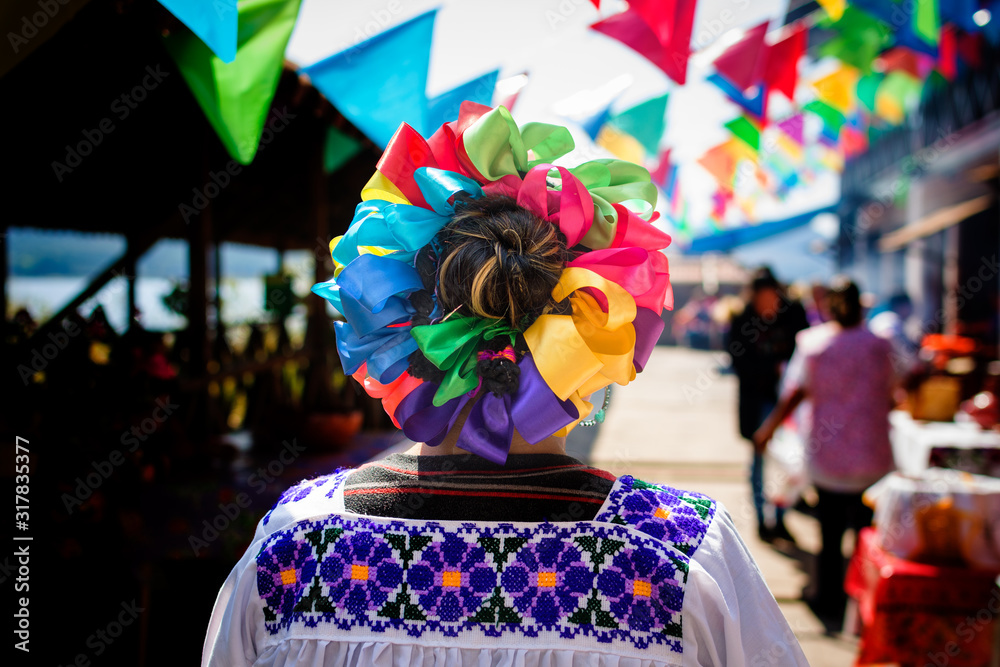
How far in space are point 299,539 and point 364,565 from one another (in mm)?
117

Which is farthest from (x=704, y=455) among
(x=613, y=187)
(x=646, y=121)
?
(x=613, y=187)

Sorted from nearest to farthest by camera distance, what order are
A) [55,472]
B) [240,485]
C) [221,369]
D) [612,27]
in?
[55,472]
[612,27]
[240,485]
[221,369]

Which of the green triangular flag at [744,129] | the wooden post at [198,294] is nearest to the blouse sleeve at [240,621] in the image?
the wooden post at [198,294]

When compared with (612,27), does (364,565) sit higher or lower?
lower

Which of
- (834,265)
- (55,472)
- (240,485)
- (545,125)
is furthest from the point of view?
(834,265)

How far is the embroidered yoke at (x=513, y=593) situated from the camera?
97 cm

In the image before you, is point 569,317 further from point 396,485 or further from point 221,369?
point 221,369

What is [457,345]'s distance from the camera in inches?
40.4

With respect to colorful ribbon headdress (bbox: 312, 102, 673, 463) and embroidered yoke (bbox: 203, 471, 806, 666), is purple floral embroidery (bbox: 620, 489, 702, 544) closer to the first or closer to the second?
embroidered yoke (bbox: 203, 471, 806, 666)

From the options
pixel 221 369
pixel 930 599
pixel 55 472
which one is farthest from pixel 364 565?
pixel 221 369

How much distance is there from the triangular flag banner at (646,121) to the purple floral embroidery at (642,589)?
154 inches

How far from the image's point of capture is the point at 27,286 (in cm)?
723

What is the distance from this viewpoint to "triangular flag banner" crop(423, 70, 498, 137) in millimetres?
2426

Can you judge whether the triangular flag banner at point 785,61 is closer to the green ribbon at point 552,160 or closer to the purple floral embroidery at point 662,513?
the green ribbon at point 552,160
